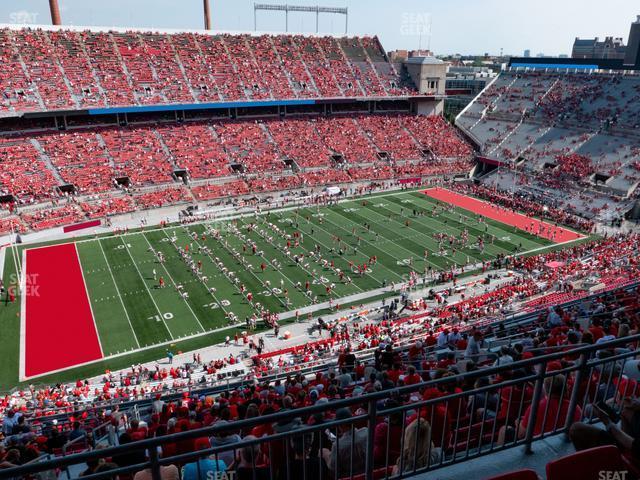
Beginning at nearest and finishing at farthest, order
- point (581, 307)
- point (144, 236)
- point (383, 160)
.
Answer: point (581, 307)
point (144, 236)
point (383, 160)

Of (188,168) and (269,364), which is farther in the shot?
(188,168)

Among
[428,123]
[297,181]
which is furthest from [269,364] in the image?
[428,123]

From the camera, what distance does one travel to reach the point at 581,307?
15.6m

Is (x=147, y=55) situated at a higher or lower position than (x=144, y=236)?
higher

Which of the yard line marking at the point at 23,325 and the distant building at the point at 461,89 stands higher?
the distant building at the point at 461,89

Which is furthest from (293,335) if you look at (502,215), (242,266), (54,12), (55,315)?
(54,12)

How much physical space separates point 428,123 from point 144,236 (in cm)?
3966

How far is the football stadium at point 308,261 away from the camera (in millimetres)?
4852

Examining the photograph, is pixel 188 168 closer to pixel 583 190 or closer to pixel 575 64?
pixel 583 190

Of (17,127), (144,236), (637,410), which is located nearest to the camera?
(637,410)

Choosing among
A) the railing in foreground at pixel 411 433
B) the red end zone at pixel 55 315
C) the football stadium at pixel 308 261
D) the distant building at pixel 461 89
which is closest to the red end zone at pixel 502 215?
the football stadium at pixel 308 261

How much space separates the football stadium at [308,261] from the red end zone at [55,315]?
0.15m

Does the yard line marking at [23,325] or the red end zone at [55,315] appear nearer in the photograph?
the yard line marking at [23,325]

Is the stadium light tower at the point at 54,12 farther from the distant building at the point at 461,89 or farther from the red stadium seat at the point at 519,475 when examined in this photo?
the red stadium seat at the point at 519,475
